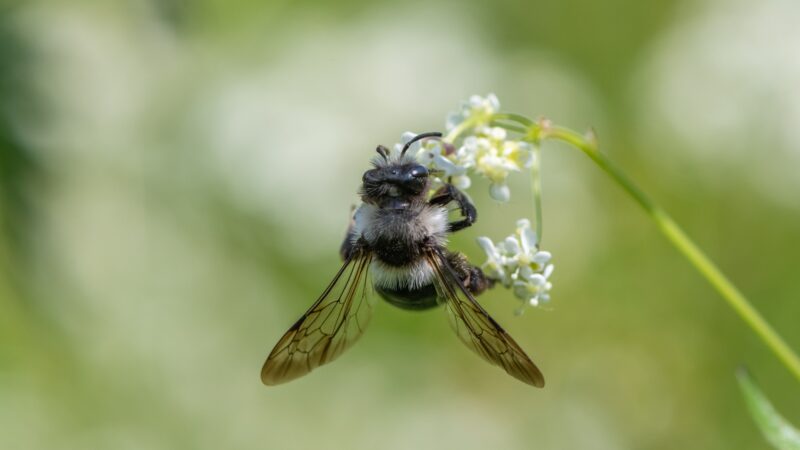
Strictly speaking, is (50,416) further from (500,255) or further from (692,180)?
(692,180)

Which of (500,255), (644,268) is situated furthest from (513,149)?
(644,268)

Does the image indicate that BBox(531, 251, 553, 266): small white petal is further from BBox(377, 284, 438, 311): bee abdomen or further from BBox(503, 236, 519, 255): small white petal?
BBox(377, 284, 438, 311): bee abdomen

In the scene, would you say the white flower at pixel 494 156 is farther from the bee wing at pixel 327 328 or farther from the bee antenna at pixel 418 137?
the bee wing at pixel 327 328

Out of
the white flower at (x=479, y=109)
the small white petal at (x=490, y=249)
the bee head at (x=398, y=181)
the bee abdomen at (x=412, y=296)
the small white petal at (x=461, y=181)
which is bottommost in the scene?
the bee abdomen at (x=412, y=296)

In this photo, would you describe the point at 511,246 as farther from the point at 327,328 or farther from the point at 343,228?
the point at 343,228

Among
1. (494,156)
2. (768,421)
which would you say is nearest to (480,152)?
(494,156)

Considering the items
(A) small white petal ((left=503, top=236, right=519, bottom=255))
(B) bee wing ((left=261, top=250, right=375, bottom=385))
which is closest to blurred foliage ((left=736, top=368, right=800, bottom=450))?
(A) small white petal ((left=503, top=236, right=519, bottom=255))

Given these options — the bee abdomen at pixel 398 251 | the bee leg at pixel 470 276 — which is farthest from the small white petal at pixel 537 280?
the bee abdomen at pixel 398 251
